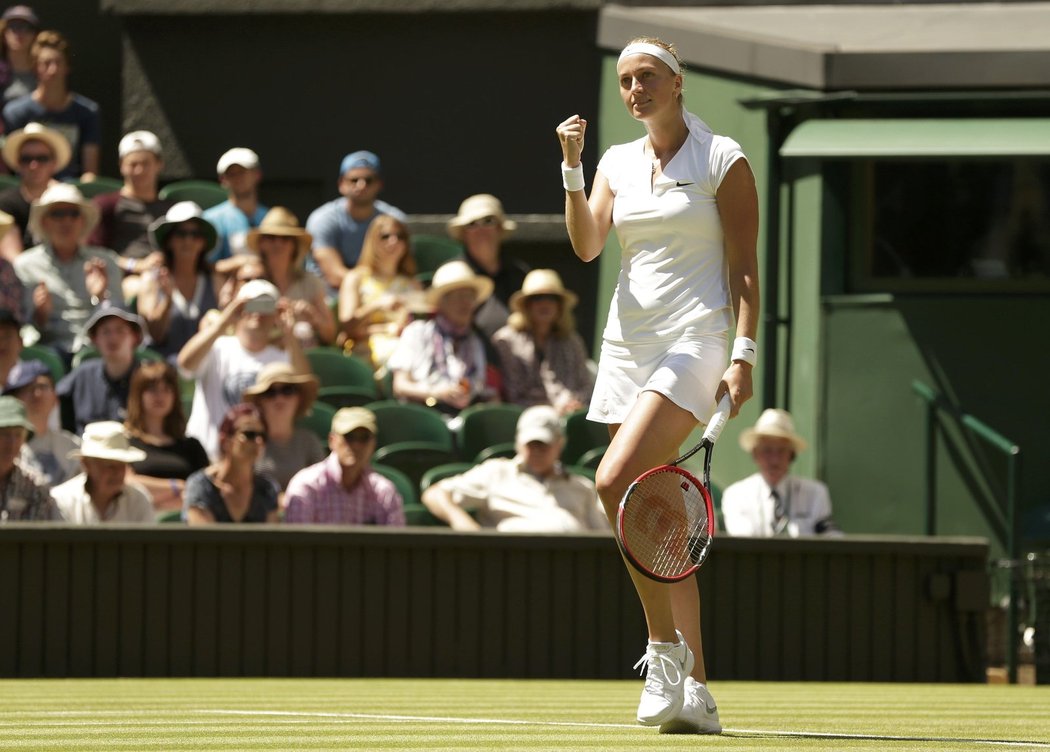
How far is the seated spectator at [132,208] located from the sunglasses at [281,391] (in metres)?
2.35

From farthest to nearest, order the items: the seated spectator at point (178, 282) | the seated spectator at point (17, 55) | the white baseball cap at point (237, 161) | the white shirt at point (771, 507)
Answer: the seated spectator at point (17, 55)
the white baseball cap at point (237, 161)
the seated spectator at point (178, 282)
the white shirt at point (771, 507)

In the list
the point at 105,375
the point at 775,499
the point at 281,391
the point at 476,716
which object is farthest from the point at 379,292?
the point at 476,716

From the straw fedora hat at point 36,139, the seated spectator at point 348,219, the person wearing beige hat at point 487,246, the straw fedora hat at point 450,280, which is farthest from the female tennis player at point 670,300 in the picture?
the straw fedora hat at point 36,139

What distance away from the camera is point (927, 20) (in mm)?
12477

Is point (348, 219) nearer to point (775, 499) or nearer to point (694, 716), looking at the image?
point (775, 499)

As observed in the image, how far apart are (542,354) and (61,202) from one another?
8.66ft

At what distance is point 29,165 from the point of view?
11.9 m

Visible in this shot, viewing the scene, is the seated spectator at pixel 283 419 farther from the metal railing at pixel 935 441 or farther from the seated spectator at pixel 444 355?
the metal railing at pixel 935 441

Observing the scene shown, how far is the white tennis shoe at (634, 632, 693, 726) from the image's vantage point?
5.23 metres

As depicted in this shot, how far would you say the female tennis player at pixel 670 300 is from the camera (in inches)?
206

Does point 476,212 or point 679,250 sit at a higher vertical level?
point 476,212

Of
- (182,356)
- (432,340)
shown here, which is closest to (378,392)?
(432,340)

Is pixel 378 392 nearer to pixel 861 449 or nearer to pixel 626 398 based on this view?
pixel 861 449

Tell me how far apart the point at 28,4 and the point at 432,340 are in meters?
5.88
